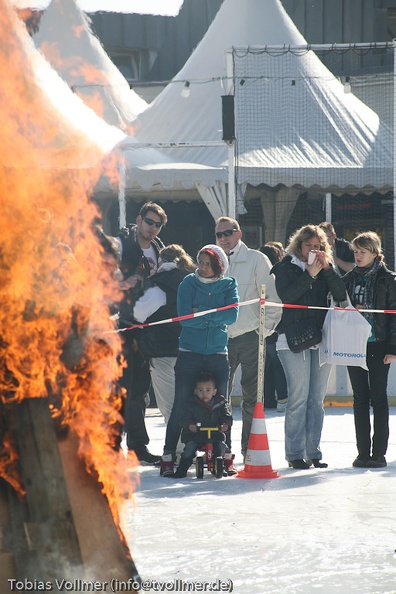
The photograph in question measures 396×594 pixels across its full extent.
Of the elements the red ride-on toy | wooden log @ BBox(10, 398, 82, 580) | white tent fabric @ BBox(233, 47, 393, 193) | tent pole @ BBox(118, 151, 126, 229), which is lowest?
the red ride-on toy

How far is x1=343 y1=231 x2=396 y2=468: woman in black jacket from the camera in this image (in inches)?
359

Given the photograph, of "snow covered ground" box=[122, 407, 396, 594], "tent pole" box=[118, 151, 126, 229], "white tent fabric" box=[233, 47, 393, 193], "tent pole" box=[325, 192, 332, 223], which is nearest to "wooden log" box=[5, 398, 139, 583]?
"snow covered ground" box=[122, 407, 396, 594]

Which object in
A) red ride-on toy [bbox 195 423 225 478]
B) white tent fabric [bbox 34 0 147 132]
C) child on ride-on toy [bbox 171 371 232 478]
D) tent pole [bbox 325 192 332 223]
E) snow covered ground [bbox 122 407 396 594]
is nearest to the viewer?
snow covered ground [bbox 122 407 396 594]

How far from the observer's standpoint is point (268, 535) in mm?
6266

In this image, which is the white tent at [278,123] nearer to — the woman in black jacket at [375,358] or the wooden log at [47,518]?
the woman in black jacket at [375,358]

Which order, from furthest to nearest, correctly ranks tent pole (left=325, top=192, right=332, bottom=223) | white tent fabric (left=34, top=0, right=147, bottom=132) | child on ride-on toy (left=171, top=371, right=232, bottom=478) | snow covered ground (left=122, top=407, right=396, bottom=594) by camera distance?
white tent fabric (left=34, top=0, right=147, bottom=132), tent pole (left=325, top=192, right=332, bottom=223), child on ride-on toy (left=171, top=371, right=232, bottom=478), snow covered ground (left=122, top=407, right=396, bottom=594)

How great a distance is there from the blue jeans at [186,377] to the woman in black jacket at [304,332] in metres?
0.59

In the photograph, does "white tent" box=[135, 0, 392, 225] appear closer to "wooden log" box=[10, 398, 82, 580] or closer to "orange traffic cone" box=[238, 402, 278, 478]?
"orange traffic cone" box=[238, 402, 278, 478]

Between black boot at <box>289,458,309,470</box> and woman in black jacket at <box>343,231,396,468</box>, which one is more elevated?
woman in black jacket at <box>343,231,396,468</box>

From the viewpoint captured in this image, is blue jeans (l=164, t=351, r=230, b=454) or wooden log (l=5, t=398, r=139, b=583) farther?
blue jeans (l=164, t=351, r=230, b=454)

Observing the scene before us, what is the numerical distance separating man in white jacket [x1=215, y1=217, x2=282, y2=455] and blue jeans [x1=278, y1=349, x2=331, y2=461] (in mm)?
423

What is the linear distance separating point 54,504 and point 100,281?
1.25m

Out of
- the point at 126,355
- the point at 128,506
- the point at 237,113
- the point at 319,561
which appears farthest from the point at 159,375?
the point at 237,113

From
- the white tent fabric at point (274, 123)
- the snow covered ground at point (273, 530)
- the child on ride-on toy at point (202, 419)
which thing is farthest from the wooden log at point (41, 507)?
the white tent fabric at point (274, 123)
